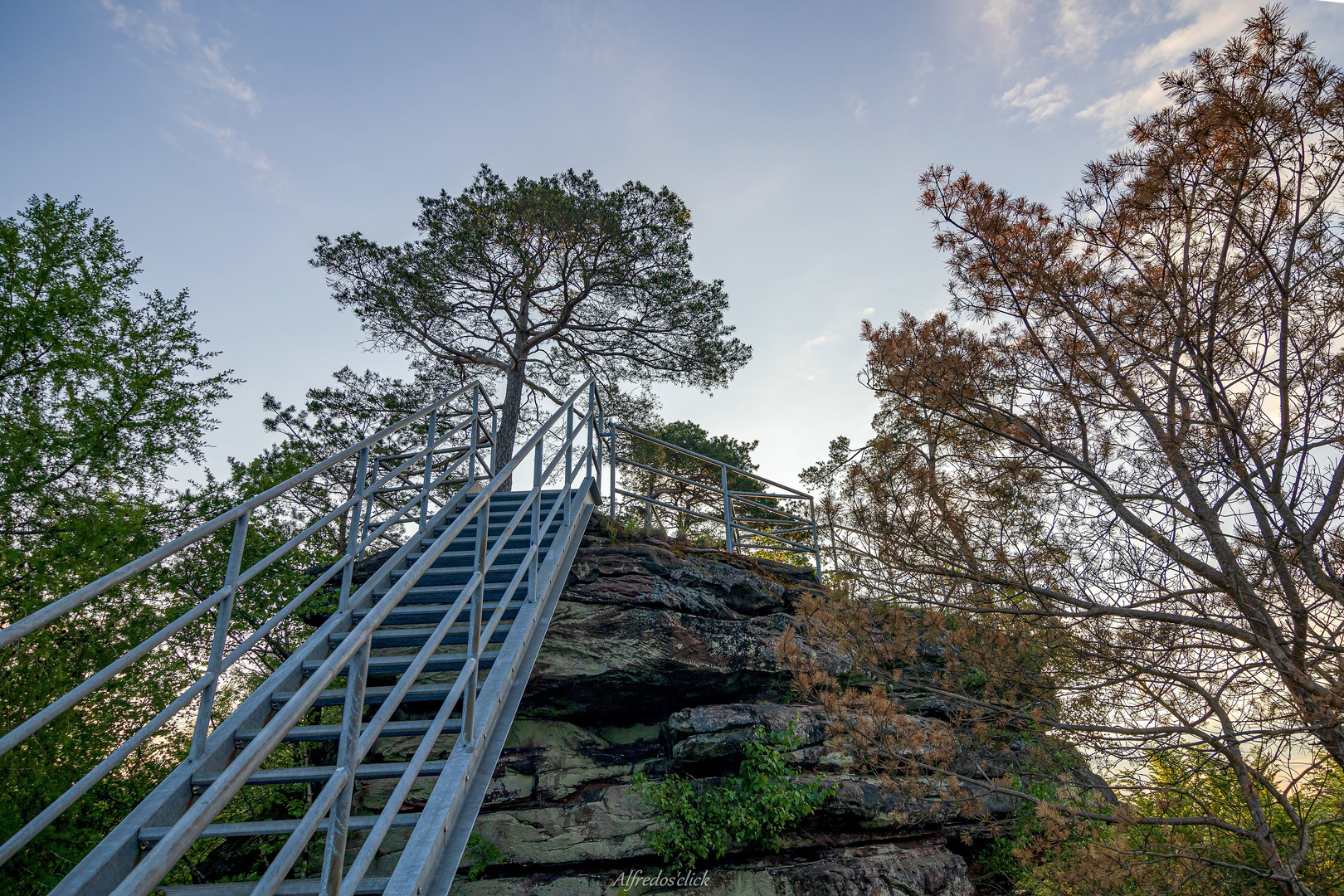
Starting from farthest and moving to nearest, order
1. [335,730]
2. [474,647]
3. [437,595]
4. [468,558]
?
1. [468,558]
2. [437,595]
3. [335,730]
4. [474,647]

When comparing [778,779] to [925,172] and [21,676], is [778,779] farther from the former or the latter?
[21,676]

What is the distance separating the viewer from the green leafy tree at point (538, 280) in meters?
10.8

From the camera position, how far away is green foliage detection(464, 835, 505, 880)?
507 centimetres

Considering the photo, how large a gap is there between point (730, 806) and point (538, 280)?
880cm

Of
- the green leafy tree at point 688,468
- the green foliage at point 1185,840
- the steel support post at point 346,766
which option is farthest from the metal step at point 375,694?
the green leafy tree at point 688,468

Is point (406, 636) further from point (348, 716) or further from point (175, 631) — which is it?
point (348, 716)

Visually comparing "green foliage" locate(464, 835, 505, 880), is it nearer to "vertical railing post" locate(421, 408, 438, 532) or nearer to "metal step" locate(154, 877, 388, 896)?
"vertical railing post" locate(421, 408, 438, 532)

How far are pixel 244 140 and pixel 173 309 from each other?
2743 mm

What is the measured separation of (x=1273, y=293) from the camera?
3764 mm

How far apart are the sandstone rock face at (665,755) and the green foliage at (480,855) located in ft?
0.18

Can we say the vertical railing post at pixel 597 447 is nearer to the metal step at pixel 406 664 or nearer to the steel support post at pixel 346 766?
the metal step at pixel 406 664

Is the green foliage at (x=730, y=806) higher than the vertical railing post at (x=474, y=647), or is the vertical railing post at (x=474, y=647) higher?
the vertical railing post at (x=474, y=647)

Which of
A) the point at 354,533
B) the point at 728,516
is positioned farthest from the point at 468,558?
the point at 728,516

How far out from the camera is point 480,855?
516cm
